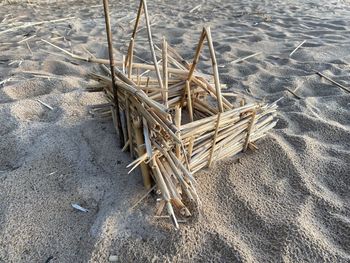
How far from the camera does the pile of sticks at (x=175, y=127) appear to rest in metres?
1.12

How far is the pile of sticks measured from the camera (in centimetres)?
112

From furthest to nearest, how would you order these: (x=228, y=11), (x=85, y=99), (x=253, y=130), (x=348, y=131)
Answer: (x=228, y=11) < (x=85, y=99) < (x=348, y=131) < (x=253, y=130)

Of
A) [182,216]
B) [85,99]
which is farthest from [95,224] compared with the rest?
[85,99]

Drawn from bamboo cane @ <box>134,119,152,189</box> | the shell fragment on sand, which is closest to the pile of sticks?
bamboo cane @ <box>134,119,152,189</box>

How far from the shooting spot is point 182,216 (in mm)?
1200

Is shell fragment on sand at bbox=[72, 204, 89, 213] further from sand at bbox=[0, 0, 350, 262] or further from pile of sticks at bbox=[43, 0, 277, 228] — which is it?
pile of sticks at bbox=[43, 0, 277, 228]

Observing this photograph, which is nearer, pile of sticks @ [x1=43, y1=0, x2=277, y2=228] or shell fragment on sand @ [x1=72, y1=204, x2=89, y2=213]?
pile of sticks @ [x1=43, y1=0, x2=277, y2=228]

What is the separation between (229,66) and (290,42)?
941 millimetres

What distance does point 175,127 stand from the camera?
1.08m

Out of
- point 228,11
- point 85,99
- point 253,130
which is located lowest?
point 228,11

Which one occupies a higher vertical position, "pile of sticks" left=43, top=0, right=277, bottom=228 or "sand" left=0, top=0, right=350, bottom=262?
"pile of sticks" left=43, top=0, right=277, bottom=228

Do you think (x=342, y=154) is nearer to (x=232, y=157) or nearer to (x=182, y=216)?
(x=232, y=157)

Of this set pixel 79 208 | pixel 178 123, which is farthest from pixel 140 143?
pixel 79 208

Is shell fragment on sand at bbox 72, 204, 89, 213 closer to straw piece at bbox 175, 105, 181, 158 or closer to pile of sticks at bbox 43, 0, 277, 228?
pile of sticks at bbox 43, 0, 277, 228
